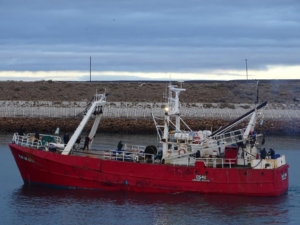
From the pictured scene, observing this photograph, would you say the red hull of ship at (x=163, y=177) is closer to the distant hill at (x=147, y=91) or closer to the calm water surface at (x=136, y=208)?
the calm water surface at (x=136, y=208)

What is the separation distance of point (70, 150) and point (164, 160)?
4461mm

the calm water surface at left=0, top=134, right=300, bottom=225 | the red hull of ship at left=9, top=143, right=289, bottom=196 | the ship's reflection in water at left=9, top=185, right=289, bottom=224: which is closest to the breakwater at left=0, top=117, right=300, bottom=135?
the red hull of ship at left=9, top=143, right=289, bottom=196

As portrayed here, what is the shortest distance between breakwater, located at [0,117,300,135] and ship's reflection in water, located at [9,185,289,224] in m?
23.7

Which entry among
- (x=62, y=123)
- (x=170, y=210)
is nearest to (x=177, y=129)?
(x=170, y=210)

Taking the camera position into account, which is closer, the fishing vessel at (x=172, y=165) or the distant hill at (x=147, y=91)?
the fishing vessel at (x=172, y=165)

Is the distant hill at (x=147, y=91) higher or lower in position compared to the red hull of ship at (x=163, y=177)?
higher

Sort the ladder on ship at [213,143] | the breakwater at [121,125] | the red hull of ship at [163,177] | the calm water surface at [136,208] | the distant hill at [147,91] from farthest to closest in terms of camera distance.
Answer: the distant hill at [147,91] < the breakwater at [121,125] < the ladder on ship at [213,143] < the red hull of ship at [163,177] < the calm water surface at [136,208]

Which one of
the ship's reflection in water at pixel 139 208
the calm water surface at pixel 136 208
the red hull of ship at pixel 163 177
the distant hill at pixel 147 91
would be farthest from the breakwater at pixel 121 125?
the ship's reflection in water at pixel 139 208

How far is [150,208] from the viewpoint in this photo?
31516 millimetres

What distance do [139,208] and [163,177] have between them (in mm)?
2500

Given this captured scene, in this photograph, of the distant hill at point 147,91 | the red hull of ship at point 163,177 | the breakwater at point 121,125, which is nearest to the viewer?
the red hull of ship at point 163,177

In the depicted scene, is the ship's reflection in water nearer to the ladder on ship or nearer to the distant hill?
the ladder on ship

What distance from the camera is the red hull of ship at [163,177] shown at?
3319cm

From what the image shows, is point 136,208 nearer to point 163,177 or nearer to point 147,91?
point 163,177
